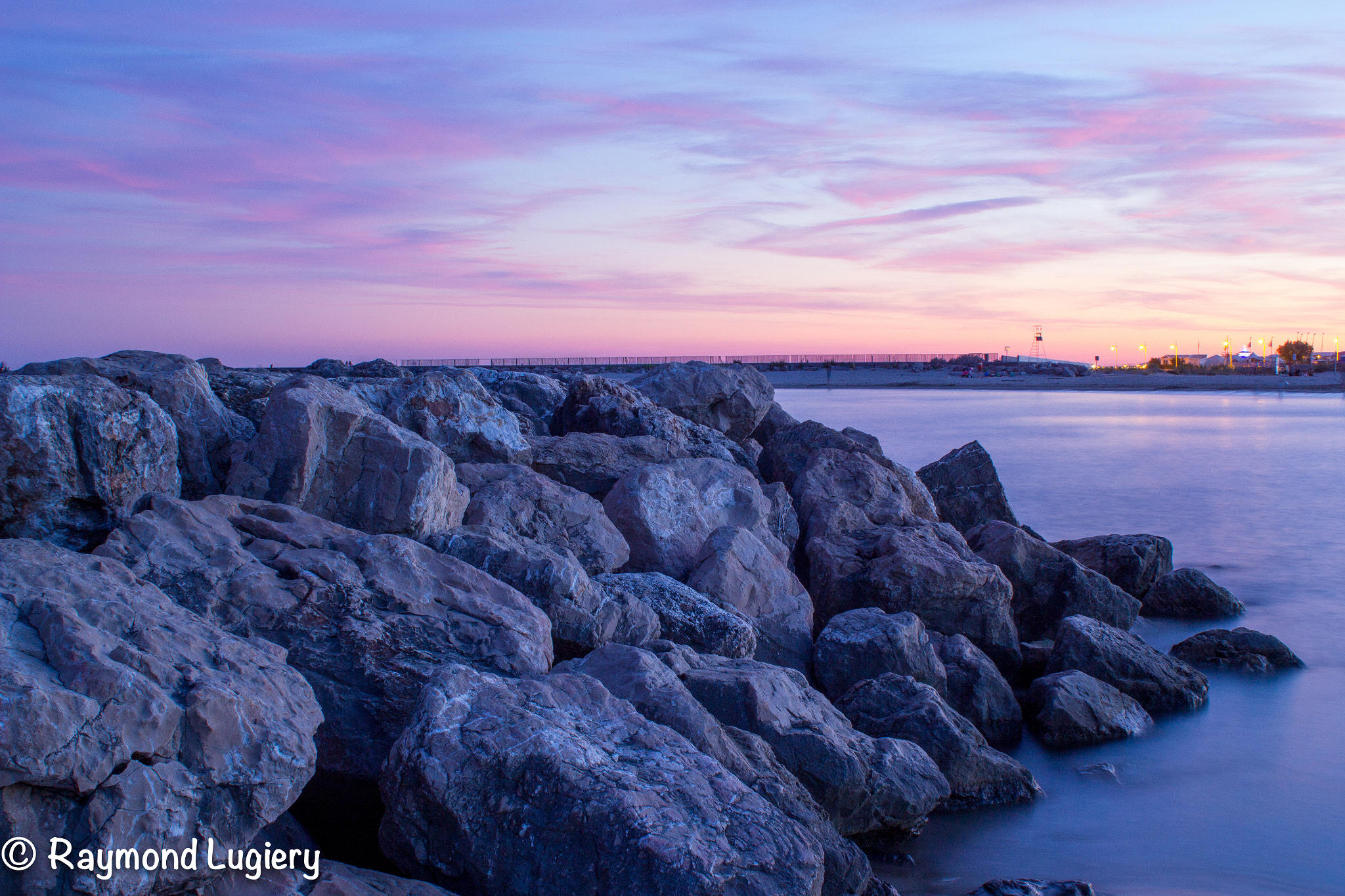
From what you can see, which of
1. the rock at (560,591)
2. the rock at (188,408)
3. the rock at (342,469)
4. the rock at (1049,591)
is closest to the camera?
the rock at (560,591)

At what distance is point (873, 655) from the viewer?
668 cm

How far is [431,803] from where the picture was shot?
3.70 metres

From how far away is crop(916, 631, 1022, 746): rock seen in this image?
6945 mm

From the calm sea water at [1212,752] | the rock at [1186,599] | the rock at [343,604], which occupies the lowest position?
the calm sea water at [1212,752]

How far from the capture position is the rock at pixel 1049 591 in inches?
363

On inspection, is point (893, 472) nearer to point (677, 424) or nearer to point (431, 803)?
point (677, 424)

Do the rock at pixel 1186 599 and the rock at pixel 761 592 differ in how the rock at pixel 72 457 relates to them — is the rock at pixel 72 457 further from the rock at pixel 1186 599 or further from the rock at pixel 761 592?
the rock at pixel 1186 599

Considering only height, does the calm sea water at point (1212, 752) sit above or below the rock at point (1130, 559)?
below

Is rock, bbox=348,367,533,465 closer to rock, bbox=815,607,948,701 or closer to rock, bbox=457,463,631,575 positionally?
rock, bbox=457,463,631,575

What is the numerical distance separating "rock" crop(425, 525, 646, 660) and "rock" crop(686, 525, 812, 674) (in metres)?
1.07

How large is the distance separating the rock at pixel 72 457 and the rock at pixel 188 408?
2.41 ft

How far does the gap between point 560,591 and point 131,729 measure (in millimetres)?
2666

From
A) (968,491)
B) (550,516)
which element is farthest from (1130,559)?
(550,516)

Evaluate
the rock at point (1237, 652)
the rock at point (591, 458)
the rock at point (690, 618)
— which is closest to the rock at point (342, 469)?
the rock at point (690, 618)
